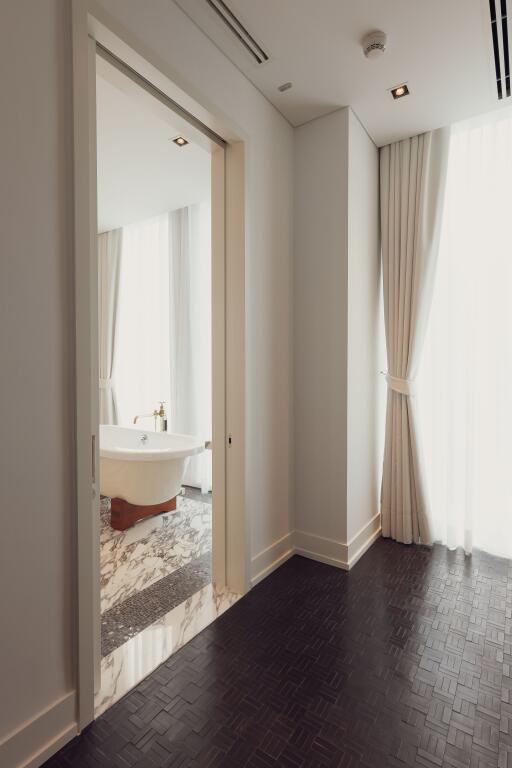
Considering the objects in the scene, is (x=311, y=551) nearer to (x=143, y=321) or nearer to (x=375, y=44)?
(x=375, y=44)

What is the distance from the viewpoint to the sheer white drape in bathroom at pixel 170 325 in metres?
4.33

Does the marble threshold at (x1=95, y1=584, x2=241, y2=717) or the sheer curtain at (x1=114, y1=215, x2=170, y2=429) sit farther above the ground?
the sheer curtain at (x1=114, y1=215, x2=170, y2=429)

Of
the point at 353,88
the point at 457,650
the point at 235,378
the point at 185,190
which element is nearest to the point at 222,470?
the point at 235,378

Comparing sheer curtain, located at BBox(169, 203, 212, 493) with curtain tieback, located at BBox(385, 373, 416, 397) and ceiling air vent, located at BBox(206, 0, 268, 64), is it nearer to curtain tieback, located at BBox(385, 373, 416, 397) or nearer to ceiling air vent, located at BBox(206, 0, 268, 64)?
curtain tieback, located at BBox(385, 373, 416, 397)

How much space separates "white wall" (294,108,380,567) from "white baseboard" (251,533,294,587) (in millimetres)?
96

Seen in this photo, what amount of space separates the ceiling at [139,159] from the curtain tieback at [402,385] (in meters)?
2.03

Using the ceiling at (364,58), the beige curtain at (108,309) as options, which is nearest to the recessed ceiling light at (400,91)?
the ceiling at (364,58)

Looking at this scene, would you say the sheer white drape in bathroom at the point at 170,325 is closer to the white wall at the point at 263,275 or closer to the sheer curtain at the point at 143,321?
the sheer curtain at the point at 143,321

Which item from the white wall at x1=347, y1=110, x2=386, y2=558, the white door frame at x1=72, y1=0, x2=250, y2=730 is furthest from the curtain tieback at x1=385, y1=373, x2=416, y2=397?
the white door frame at x1=72, y1=0, x2=250, y2=730

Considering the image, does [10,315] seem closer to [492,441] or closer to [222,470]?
[222,470]

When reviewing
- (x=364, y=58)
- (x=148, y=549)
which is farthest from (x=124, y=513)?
(x=364, y=58)

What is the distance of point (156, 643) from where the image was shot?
6.34ft

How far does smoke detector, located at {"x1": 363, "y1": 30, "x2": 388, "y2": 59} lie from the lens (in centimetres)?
198

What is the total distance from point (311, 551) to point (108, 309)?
3822mm
